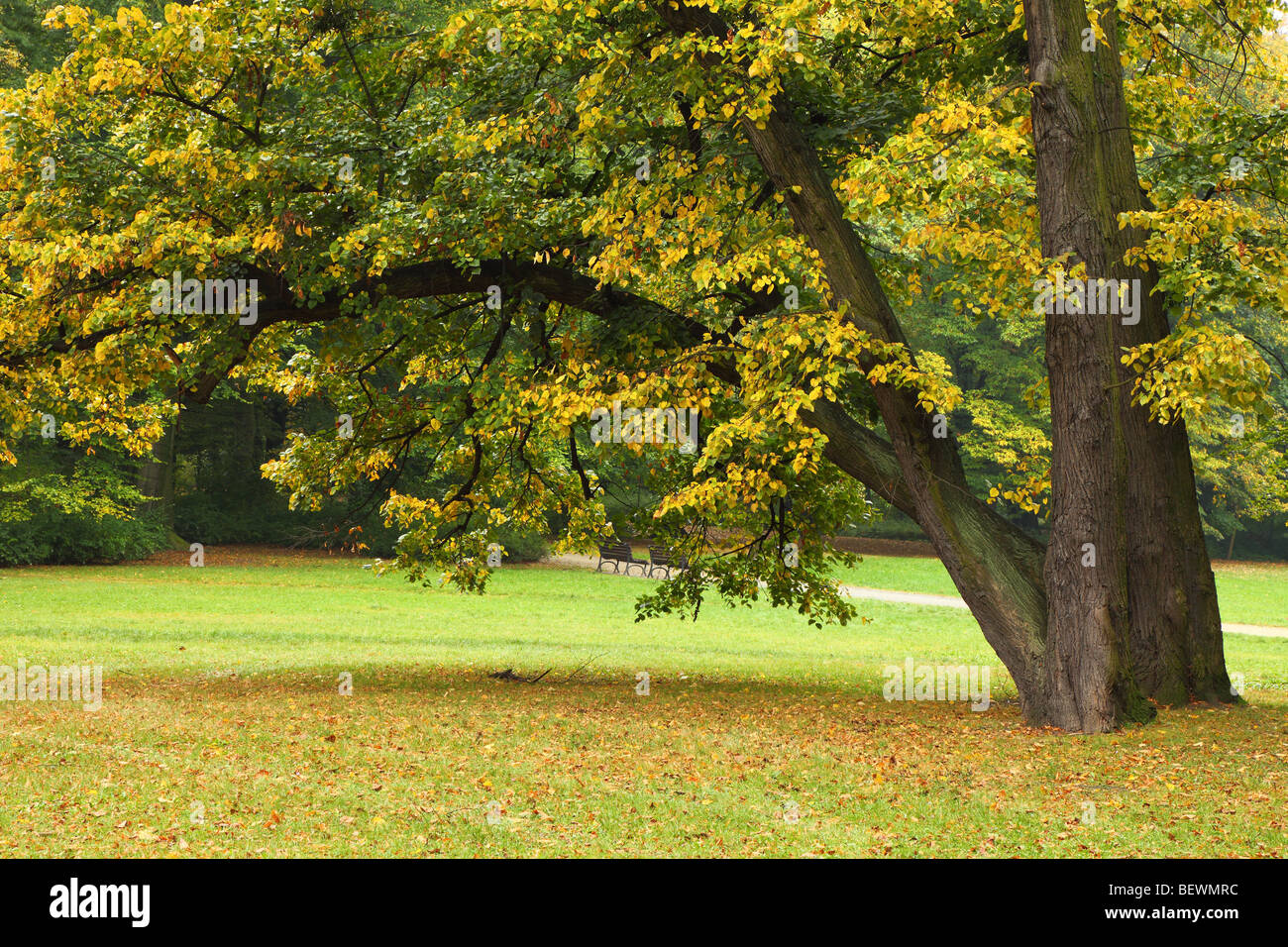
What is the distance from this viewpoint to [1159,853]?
244 inches

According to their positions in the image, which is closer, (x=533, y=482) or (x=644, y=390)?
(x=644, y=390)

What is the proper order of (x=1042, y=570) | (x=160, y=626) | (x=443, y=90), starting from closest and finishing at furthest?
(x=1042, y=570) → (x=443, y=90) → (x=160, y=626)

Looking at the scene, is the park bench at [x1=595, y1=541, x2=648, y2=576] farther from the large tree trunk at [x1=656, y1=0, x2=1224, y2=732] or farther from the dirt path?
the large tree trunk at [x1=656, y1=0, x2=1224, y2=732]

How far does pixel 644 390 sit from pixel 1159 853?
5563 mm

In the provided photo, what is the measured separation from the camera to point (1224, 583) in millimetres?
35562

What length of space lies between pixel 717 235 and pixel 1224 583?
102 ft

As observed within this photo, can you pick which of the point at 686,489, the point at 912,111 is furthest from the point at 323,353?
the point at 912,111

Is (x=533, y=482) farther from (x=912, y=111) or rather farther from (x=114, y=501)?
(x=114, y=501)

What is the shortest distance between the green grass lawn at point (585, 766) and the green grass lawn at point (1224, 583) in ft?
47.9

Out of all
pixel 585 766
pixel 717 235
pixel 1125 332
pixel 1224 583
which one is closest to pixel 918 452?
pixel 1125 332

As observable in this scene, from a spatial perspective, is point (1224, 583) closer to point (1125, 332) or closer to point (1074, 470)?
point (1125, 332)

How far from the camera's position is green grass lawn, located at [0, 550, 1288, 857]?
6441 mm

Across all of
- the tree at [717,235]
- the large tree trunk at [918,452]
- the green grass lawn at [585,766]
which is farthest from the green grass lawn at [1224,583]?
the large tree trunk at [918,452]

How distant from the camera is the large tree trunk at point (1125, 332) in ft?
31.6
